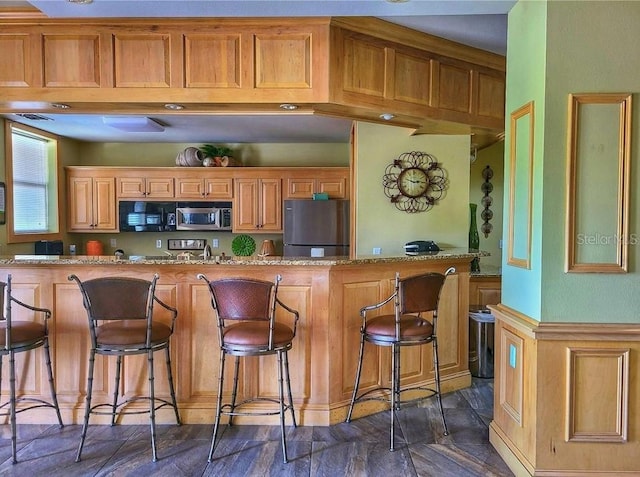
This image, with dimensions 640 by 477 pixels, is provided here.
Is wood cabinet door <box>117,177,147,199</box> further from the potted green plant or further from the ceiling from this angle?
the ceiling

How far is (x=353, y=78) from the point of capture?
286cm

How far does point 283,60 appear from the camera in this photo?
8.98 ft

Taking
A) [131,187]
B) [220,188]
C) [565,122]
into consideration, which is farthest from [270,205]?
[565,122]

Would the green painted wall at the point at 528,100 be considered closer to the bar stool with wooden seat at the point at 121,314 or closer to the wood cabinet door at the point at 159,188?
the bar stool with wooden seat at the point at 121,314

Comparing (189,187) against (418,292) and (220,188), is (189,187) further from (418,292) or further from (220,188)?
(418,292)

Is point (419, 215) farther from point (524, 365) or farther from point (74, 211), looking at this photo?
point (74, 211)

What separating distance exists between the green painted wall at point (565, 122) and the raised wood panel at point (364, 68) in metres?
1.05

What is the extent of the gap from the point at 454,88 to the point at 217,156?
3342mm

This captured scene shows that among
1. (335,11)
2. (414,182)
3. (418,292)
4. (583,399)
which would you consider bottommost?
(583,399)

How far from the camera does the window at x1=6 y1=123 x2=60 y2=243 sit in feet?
14.9

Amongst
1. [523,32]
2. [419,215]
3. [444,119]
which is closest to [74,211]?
[419,215]

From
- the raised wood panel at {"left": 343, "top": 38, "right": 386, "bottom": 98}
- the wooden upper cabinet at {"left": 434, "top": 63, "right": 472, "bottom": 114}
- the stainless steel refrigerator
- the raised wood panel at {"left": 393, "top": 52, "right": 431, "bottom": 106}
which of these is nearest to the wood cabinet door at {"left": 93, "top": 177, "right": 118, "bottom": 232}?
the stainless steel refrigerator

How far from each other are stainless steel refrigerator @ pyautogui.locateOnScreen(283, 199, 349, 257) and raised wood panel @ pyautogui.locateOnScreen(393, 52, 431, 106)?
2.18m

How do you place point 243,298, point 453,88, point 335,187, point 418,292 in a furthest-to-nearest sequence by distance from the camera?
point 335,187 < point 453,88 < point 418,292 < point 243,298
